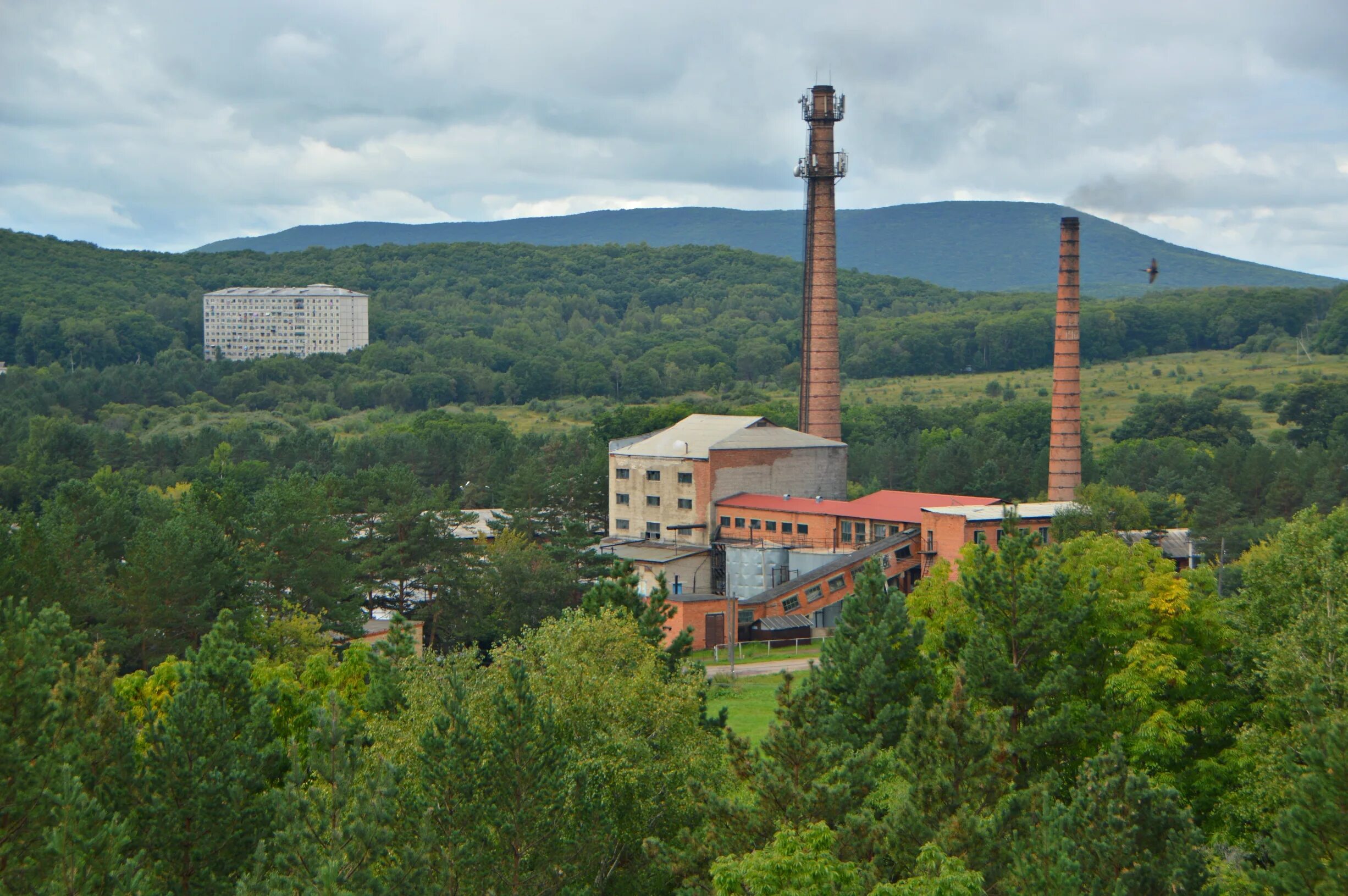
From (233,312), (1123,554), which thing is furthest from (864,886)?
(233,312)

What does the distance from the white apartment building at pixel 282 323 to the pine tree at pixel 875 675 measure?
554 ft

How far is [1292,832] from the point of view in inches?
853

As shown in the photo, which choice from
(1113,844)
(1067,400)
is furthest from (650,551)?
(1113,844)

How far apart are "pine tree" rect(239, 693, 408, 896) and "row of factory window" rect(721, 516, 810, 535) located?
1693 inches

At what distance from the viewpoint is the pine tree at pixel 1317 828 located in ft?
68.9

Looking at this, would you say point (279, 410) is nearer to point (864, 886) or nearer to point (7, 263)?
point (7, 263)

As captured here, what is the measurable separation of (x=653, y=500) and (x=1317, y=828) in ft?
155

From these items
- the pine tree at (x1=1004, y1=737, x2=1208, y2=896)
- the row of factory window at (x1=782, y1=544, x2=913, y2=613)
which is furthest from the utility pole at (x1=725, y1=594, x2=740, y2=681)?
the pine tree at (x1=1004, y1=737, x2=1208, y2=896)

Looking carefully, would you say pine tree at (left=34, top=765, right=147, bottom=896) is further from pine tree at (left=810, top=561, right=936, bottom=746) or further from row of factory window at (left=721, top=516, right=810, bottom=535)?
row of factory window at (left=721, top=516, right=810, bottom=535)

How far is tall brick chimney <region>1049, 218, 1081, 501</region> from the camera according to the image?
226 feet

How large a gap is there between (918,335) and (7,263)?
119 metres

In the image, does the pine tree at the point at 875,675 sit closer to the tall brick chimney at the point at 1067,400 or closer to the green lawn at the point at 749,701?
the green lawn at the point at 749,701

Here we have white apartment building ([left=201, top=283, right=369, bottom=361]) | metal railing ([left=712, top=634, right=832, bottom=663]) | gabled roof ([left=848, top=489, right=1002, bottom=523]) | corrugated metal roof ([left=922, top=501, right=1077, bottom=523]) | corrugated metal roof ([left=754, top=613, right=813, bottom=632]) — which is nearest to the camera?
metal railing ([left=712, top=634, right=832, bottom=663])

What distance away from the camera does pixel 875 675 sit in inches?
1132
